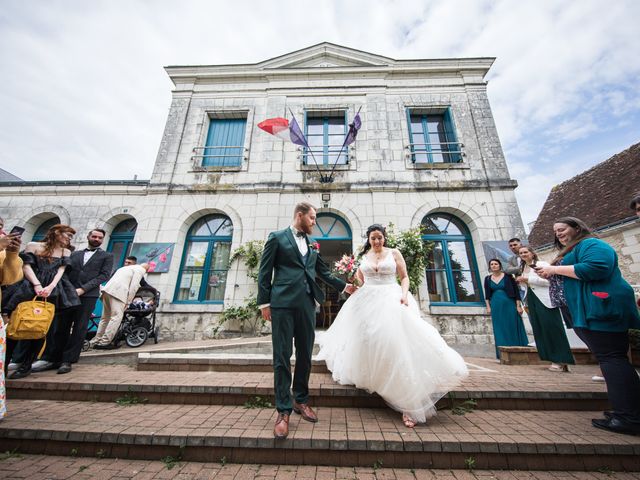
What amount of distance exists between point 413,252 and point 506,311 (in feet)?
7.24

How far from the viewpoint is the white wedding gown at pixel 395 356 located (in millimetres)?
2344

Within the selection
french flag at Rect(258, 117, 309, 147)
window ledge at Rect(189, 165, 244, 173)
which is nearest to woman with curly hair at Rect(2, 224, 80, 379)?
window ledge at Rect(189, 165, 244, 173)

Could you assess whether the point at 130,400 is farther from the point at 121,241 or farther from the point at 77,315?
the point at 121,241

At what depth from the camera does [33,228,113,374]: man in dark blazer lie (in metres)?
3.66

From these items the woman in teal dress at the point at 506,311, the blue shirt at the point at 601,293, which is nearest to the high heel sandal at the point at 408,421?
the blue shirt at the point at 601,293

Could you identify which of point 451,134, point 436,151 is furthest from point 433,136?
point 436,151

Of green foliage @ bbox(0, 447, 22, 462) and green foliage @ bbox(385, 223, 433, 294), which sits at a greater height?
green foliage @ bbox(385, 223, 433, 294)

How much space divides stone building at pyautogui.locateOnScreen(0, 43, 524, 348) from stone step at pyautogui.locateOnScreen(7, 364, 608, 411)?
124 inches

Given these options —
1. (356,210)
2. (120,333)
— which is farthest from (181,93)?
(120,333)

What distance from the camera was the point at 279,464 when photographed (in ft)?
6.65

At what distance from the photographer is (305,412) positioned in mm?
2373

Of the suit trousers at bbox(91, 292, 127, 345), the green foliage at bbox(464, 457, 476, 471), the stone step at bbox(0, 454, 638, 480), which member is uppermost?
the suit trousers at bbox(91, 292, 127, 345)

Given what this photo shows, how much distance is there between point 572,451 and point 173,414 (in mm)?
3563

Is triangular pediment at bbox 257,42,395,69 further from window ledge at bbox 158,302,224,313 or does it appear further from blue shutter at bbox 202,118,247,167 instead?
window ledge at bbox 158,302,224,313
